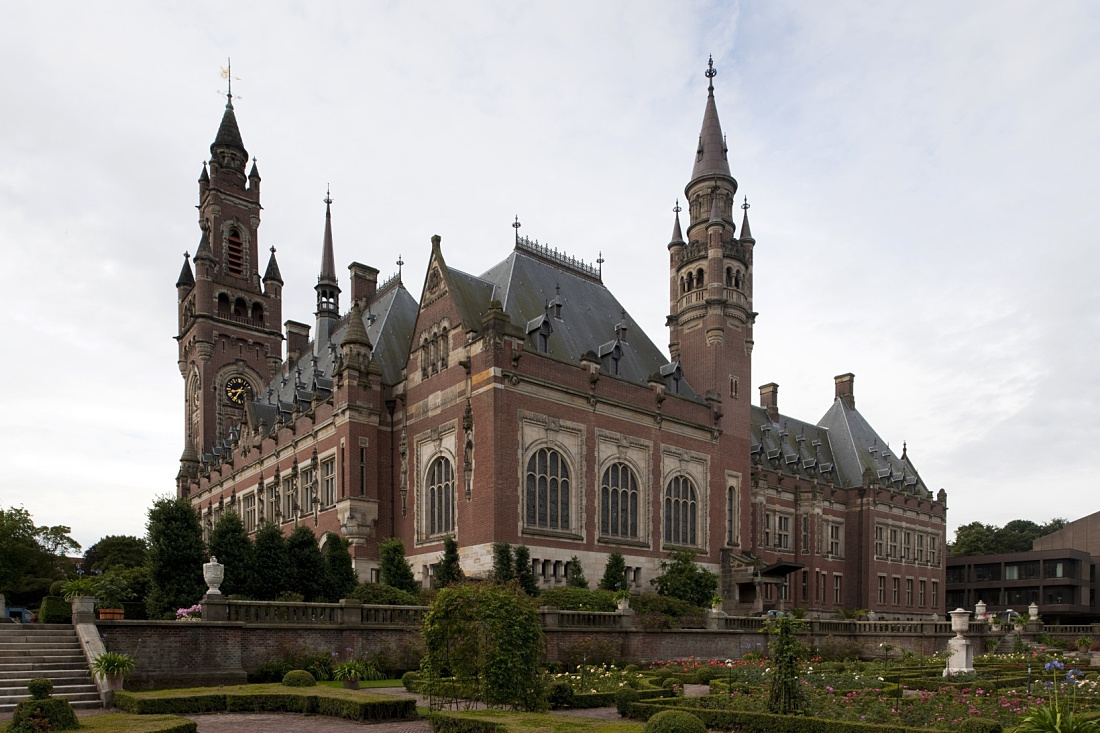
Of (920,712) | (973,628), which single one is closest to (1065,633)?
A: (973,628)

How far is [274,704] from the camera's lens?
20.7 m

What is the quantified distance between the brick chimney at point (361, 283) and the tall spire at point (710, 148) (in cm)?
2413

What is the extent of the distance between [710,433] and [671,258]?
12.1 meters

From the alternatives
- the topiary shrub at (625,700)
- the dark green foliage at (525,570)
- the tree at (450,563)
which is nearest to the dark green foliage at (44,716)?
the topiary shrub at (625,700)

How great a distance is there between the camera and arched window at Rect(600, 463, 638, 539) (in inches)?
1796

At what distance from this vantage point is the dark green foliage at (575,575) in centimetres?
4156

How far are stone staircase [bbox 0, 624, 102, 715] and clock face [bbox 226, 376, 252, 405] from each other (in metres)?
50.9

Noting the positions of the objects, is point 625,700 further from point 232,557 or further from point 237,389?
point 237,389

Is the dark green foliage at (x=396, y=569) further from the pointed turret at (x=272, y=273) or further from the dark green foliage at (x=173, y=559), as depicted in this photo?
the pointed turret at (x=272, y=273)

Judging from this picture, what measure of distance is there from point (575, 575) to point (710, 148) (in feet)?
94.6

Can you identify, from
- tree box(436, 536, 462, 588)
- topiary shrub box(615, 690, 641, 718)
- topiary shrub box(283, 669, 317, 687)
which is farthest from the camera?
tree box(436, 536, 462, 588)

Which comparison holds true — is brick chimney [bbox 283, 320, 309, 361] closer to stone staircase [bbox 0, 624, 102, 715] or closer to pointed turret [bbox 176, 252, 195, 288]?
pointed turret [bbox 176, 252, 195, 288]

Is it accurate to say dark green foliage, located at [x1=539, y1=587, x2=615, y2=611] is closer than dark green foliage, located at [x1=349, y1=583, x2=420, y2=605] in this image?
No

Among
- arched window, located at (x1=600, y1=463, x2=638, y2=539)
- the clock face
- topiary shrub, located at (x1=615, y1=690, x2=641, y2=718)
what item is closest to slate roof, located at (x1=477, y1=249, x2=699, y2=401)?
arched window, located at (x1=600, y1=463, x2=638, y2=539)
